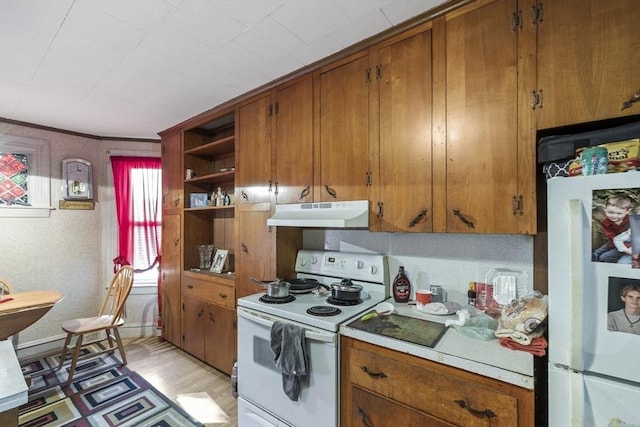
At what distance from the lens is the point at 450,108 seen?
1501 mm

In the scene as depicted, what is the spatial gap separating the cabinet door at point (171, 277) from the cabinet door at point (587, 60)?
3.28m

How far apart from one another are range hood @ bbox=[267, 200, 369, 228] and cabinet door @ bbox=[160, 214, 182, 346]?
1.70 m

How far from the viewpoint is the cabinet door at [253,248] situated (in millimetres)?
2283

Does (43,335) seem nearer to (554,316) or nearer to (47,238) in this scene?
(47,238)

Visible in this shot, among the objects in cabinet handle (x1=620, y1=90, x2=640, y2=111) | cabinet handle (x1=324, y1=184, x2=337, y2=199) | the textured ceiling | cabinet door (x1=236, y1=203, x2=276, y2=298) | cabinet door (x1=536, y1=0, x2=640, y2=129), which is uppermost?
the textured ceiling

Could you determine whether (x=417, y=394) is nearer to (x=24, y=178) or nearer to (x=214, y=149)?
(x=214, y=149)

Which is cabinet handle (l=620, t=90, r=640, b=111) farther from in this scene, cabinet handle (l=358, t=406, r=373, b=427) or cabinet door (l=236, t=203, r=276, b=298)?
cabinet door (l=236, t=203, r=276, b=298)

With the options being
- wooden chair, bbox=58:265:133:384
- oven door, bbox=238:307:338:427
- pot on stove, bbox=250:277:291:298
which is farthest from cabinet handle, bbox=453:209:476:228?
wooden chair, bbox=58:265:133:384

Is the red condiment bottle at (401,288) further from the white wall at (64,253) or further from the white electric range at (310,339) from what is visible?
the white wall at (64,253)

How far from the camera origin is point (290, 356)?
155cm

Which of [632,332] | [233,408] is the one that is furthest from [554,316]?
[233,408]

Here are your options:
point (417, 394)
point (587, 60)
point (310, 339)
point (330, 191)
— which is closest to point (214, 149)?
point (330, 191)

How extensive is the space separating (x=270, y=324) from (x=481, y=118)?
1.59m

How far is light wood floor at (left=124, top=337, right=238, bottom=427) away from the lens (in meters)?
2.40
